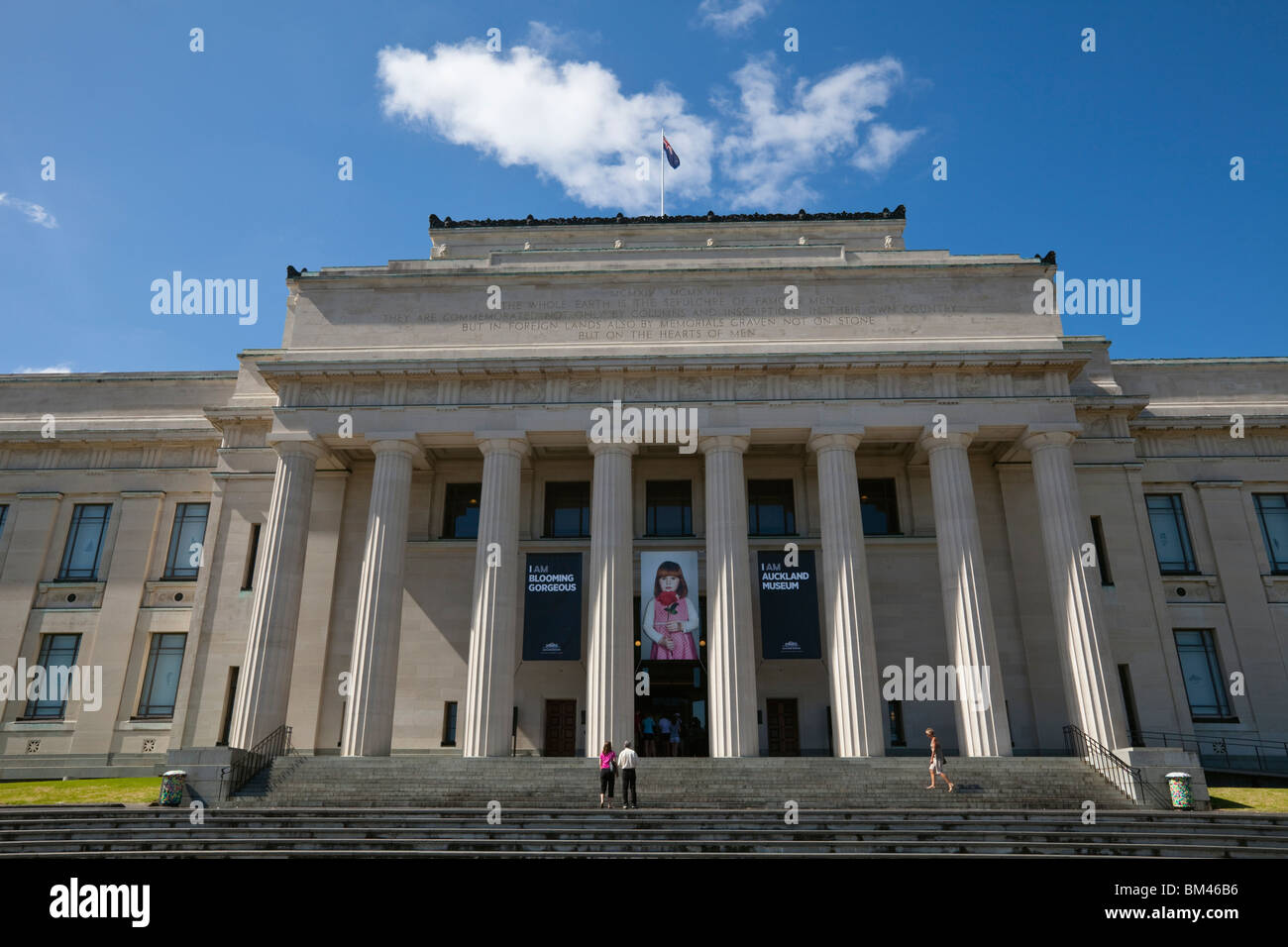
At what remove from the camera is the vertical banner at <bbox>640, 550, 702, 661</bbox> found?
1038 inches

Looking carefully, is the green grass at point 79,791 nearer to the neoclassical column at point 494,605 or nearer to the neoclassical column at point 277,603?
the neoclassical column at point 277,603

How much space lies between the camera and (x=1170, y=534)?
32781mm

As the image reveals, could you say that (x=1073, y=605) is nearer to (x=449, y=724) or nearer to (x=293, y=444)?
(x=449, y=724)

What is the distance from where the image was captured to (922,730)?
28.9 m

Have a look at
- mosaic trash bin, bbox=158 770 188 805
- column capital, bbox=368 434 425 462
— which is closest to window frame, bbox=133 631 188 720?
column capital, bbox=368 434 425 462

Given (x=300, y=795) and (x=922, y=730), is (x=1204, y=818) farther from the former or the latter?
(x=300, y=795)

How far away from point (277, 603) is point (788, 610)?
1608cm

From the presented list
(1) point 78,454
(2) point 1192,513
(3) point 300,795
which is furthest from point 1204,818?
(1) point 78,454

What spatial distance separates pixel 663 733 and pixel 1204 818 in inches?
585

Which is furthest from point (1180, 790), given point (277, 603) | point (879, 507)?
point (277, 603)

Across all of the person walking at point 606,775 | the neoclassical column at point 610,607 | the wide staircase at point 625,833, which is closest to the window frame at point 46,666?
the wide staircase at point 625,833

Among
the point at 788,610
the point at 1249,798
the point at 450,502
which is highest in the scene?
the point at 450,502

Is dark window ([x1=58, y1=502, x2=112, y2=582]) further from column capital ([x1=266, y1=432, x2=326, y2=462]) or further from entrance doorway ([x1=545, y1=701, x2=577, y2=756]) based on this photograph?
entrance doorway ([x1=545, y1=701, x2=577, y2=756])

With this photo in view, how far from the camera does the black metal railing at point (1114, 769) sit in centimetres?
2084
